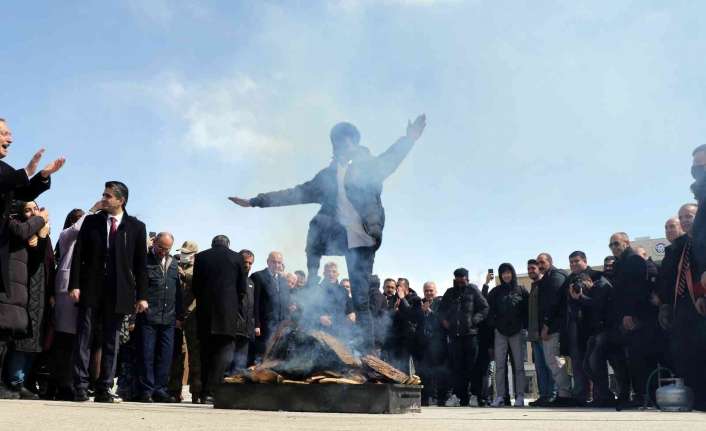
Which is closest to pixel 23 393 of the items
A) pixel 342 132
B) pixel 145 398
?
pixel 145 398

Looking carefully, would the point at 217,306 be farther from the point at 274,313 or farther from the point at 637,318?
the point at 637,318

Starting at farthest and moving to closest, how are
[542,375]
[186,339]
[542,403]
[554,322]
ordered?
[542,375], [554,322], [542,403], [186,339]

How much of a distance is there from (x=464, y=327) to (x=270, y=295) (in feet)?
11.2

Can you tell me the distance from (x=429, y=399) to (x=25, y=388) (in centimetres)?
656

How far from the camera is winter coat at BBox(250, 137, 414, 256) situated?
7809mm

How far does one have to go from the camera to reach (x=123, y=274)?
8.27m

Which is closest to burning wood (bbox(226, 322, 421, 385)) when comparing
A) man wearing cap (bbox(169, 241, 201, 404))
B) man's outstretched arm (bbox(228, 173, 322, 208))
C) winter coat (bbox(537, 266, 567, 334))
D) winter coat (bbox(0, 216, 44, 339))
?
man's outstretched arm (bbox(228, 173, 322, 208))

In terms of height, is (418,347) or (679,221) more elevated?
(679,221)

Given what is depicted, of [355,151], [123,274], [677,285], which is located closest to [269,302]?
[123,274]

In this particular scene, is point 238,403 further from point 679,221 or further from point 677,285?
point 679,221

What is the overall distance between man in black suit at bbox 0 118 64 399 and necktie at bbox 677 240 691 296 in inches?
251

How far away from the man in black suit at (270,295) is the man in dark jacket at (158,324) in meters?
1.21

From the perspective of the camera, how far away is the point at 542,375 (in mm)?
11719

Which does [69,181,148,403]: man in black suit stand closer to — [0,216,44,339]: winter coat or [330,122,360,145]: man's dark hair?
[0,216,44,339]: winter coat
